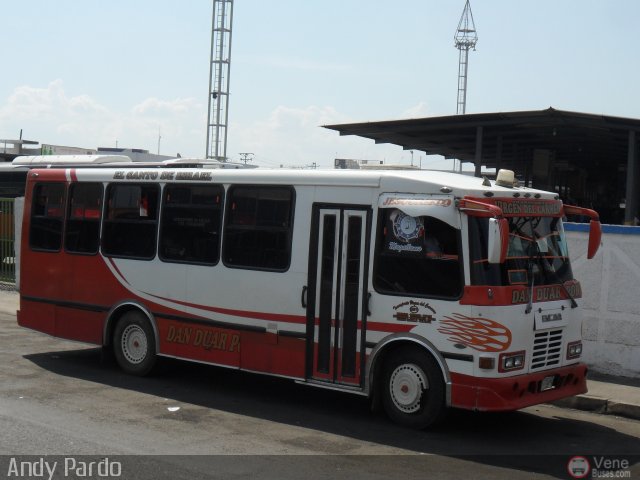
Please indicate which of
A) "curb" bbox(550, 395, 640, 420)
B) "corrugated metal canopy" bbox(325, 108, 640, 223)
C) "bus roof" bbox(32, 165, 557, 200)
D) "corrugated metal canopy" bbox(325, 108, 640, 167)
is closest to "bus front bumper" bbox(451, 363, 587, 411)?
"curb" bbox(550, 395, 640, 420)

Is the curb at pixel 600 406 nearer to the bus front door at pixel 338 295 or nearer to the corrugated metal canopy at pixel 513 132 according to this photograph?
the bus front door at pixel 338 295

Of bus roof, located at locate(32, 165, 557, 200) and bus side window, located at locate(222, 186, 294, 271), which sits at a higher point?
bus roof, located at locate(32, 165, 557, 200)

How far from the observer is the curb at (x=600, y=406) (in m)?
10.0

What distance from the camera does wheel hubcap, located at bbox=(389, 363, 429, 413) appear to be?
895cm

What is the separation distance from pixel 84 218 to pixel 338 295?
4.41 m

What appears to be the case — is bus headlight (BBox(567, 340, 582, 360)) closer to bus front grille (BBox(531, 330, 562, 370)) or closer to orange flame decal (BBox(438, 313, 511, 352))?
bus front grille (BBox(531, 330, 562, 370))

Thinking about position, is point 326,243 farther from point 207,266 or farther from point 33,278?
point 33,278

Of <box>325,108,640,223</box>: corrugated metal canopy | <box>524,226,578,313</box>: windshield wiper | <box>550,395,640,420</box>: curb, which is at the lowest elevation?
<box>550,395,640,420</box>: curb

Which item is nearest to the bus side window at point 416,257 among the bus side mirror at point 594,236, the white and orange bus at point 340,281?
the white and orange bus at point 340,281

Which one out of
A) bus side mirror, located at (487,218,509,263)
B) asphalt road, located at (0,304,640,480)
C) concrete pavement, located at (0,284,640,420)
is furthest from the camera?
concrete pavement, located at (0,284,640,420)

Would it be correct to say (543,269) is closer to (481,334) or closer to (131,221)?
(481,334)

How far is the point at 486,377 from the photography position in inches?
333

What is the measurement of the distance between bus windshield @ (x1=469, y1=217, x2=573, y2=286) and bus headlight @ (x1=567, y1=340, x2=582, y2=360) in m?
0.69

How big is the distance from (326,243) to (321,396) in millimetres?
2175
